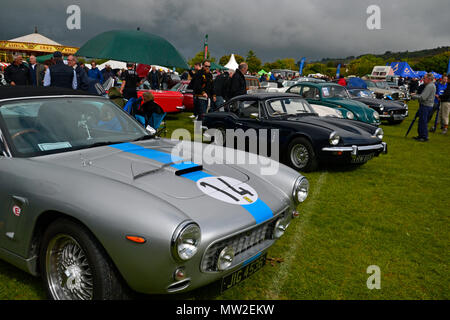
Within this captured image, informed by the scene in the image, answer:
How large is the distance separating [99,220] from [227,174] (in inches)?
47.2

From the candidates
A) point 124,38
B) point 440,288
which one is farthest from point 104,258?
point 124,38

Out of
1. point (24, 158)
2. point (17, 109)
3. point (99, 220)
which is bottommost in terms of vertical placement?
point (99, 220)

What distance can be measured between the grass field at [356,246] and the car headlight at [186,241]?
0.48m

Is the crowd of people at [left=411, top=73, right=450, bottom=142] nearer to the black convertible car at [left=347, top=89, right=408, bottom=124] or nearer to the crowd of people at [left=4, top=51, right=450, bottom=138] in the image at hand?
the crowd of people at [left=4, top=51, right=450, bottom=138]

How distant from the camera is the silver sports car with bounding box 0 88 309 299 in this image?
189 centimetres

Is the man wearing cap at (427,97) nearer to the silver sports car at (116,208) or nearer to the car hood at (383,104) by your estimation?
the car hood at (383,104)

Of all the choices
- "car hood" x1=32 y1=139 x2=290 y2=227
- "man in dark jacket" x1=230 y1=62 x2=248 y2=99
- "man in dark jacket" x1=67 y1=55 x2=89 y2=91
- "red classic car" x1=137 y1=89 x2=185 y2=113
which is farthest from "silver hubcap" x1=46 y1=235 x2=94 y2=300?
"red classic car" x1=137 y1=89 x2=185 y2=113

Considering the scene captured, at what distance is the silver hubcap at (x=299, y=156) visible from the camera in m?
6.11

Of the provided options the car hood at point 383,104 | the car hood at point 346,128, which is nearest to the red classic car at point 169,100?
the car hood at point 346,128

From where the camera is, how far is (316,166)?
605 centimetres

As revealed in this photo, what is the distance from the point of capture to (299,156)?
6.21m

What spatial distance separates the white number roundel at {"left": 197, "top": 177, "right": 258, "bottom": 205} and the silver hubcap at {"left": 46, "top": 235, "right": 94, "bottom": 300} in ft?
2.95

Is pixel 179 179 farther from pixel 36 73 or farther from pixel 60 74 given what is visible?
pixel 36 73

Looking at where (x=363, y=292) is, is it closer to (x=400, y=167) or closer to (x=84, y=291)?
(x=84, y=291)
